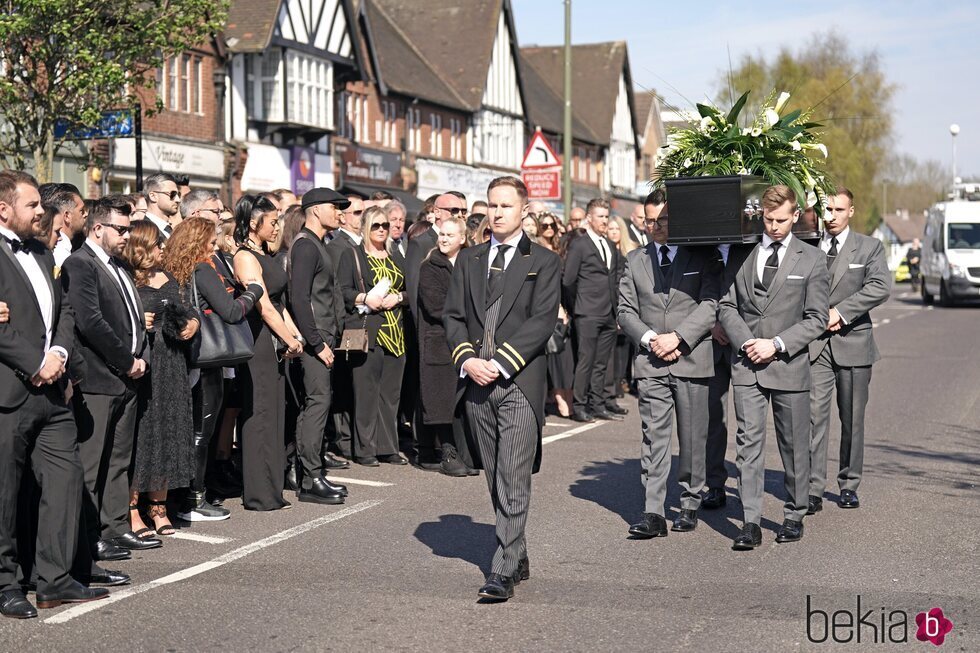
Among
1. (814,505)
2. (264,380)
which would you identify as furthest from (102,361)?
(814,505)

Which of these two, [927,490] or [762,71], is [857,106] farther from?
[927,490]

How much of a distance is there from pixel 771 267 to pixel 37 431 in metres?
4.33

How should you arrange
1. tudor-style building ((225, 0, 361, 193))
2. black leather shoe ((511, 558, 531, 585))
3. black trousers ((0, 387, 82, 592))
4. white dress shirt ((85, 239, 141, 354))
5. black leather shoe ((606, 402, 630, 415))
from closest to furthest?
black trousers ((0, 387, 82, 592)) < black leather shoe ((511, 558, 531, 585)) < white dress shirt ((85, 239, 141, 354)) < black leather shoe ((606, 402, 630, 415)) < tudor-style building ((225, 0, 361, 193))

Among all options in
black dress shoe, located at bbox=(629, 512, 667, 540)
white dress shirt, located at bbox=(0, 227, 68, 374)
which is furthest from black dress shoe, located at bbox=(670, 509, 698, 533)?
white dress shirt, located at bbox=(0, 227, 68, 374)

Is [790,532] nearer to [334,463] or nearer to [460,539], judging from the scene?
[460,539]

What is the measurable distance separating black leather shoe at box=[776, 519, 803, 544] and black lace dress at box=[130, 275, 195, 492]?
3674mm

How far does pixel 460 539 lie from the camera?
844 centimetres

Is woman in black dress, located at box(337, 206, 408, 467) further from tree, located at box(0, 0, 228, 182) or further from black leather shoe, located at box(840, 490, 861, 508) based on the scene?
tree, located at box(0, 0, 228, 182)

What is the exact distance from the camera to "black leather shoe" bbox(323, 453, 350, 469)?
11508 millimetres

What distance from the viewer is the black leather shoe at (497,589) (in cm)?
682

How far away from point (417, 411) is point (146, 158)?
2166cm

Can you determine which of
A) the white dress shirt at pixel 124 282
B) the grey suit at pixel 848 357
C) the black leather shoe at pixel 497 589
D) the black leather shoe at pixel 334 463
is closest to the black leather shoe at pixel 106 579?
the white dress shirt at pixel 124 282

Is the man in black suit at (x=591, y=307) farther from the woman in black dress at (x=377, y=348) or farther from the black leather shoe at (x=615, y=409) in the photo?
the woman in black dress at (x=377, y=348)

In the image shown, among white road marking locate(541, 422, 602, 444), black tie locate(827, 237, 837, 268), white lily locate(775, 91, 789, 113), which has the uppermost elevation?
white lily locate(775, 91, 789, 113)
